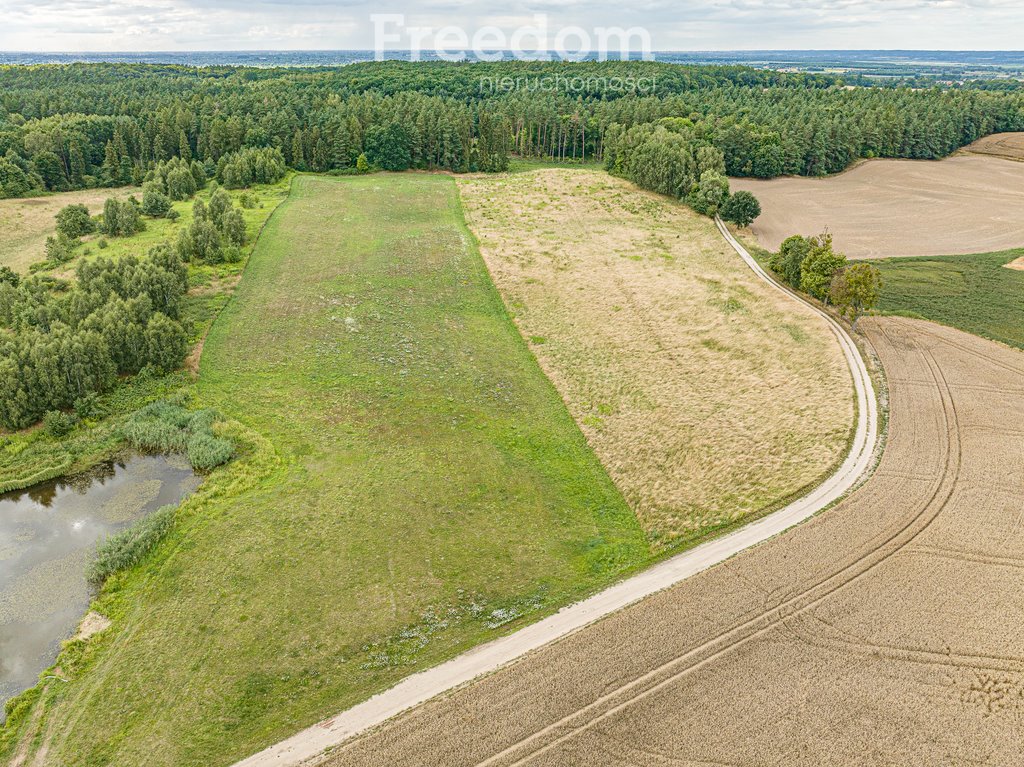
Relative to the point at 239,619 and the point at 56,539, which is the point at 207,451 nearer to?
the point at 56,539

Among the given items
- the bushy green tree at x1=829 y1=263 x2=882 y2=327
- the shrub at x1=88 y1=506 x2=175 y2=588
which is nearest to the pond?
the shrub at x1=88 y1=506 x2=175 y2=588

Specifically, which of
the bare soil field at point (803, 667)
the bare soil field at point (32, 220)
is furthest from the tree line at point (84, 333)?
the bare soil field at point (803, 667)

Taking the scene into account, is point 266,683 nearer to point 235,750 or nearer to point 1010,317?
point 235,750

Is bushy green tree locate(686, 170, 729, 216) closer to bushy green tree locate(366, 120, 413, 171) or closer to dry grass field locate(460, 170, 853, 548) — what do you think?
dry grass field locate(460, 170, 853, 548)

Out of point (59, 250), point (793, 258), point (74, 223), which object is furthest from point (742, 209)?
point (74, 223)

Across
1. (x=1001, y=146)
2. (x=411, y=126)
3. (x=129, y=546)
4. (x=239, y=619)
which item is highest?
(x=411, y=126)

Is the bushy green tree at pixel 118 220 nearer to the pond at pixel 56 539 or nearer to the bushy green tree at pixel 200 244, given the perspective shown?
the bushy green tree at pixel 200 244

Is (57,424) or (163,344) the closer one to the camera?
(57,424)

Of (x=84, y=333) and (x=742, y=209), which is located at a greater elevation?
(x=742, y=209)
